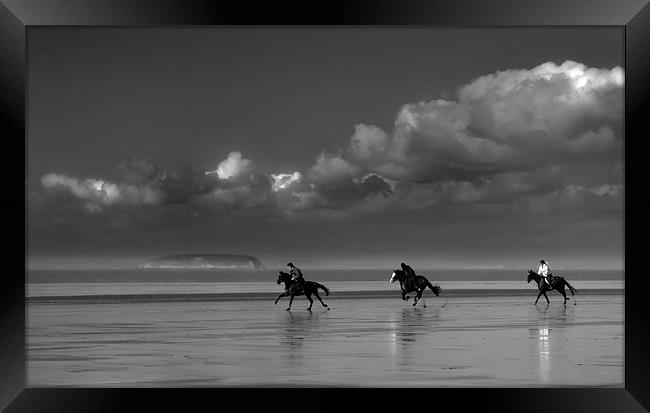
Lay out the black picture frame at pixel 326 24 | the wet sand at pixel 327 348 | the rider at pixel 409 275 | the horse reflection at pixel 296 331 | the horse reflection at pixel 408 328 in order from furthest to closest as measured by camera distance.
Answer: the rider at pixel 409 275, the horse reflection at pixel 408 328, the horse reflection at pixel 296 331, the wet sand at pixel 327 348, the black picture frame at pixel 326 24

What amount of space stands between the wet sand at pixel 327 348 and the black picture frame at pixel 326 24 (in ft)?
6.30

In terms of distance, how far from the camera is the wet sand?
48.8 ft

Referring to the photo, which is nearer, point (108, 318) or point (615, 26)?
point (615, 26)

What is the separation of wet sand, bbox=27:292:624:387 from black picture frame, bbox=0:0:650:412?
192 cm

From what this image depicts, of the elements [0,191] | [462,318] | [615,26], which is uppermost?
[615,26]

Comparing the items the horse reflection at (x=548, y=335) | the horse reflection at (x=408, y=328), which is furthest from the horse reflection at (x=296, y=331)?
the horse reflection at (x=548, y=335)

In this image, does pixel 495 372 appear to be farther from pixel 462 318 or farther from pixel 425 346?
pixel 462 318

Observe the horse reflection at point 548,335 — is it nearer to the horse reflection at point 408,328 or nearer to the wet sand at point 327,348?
the wet sand at point 327,348

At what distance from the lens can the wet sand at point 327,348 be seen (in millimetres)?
14859

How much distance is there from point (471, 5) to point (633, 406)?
437 cm

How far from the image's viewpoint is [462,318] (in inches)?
1171

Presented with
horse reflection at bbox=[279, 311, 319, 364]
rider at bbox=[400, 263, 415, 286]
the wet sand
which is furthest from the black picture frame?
rider at bbox=[400, 263, 415, 286]

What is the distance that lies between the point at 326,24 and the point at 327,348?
29.5 feet

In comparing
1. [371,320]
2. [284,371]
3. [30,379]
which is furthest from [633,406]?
[371,320]
